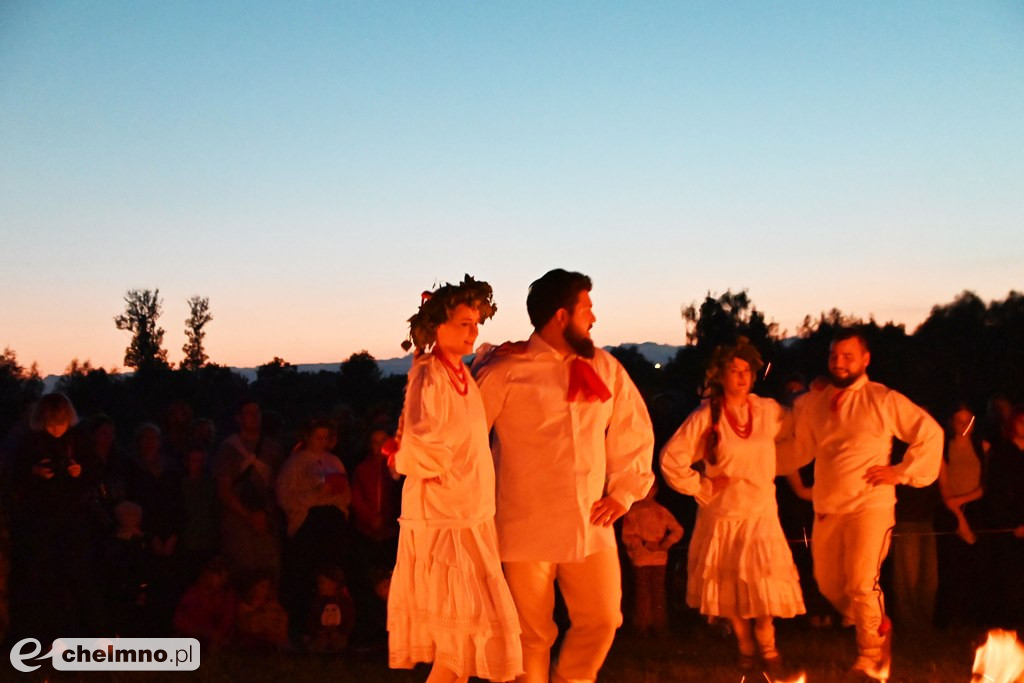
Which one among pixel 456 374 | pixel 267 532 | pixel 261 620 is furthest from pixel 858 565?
pixel 267 532

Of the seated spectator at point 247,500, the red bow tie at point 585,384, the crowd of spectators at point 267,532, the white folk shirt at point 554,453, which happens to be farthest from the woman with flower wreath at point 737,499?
the seated spectator at point 247,500

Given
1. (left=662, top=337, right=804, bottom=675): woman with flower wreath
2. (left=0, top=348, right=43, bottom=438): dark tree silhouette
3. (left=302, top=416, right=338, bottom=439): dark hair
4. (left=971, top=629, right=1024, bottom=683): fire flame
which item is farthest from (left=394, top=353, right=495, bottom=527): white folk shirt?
(left=0, top=348, right=43, bottom=438): dark tree silhouette

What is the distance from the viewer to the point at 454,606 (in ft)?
20.3

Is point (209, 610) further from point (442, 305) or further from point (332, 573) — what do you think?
point (442, 305)

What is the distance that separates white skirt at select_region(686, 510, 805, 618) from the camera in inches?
336

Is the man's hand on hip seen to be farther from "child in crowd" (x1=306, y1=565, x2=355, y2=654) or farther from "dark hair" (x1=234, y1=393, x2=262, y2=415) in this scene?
"dark hair" (x1=234, y1=393, x2=262, y2=415)

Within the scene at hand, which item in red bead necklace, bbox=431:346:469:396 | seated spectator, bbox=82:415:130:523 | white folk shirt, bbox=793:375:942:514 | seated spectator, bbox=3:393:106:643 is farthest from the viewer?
seated spectator, bbox=82:415:130:523

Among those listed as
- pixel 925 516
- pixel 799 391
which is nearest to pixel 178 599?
pixel 799 391

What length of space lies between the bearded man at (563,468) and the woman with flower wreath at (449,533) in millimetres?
197

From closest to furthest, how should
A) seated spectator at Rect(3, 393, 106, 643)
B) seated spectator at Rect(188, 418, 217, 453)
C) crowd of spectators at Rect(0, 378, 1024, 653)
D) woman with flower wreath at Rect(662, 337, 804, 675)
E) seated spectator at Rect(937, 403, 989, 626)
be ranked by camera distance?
woman with flower wreath at Rect(662, 337, 804, 675), seated spectator at Rect(3, 393, 106, 643), crowd of spectators at Rect(0, 378, 1024, 653), seated spectator at Rect(188, 418, 217, 453), seated spectator at Rect(937, 403, 989, 626)

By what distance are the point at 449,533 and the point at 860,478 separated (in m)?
3.22

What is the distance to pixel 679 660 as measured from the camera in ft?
29.7

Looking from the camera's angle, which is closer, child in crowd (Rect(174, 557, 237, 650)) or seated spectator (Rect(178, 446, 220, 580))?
child in crowd (Rect(174, 557, 237, 650))

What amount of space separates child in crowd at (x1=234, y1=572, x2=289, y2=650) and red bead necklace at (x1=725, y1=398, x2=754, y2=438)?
3632 millimetres
